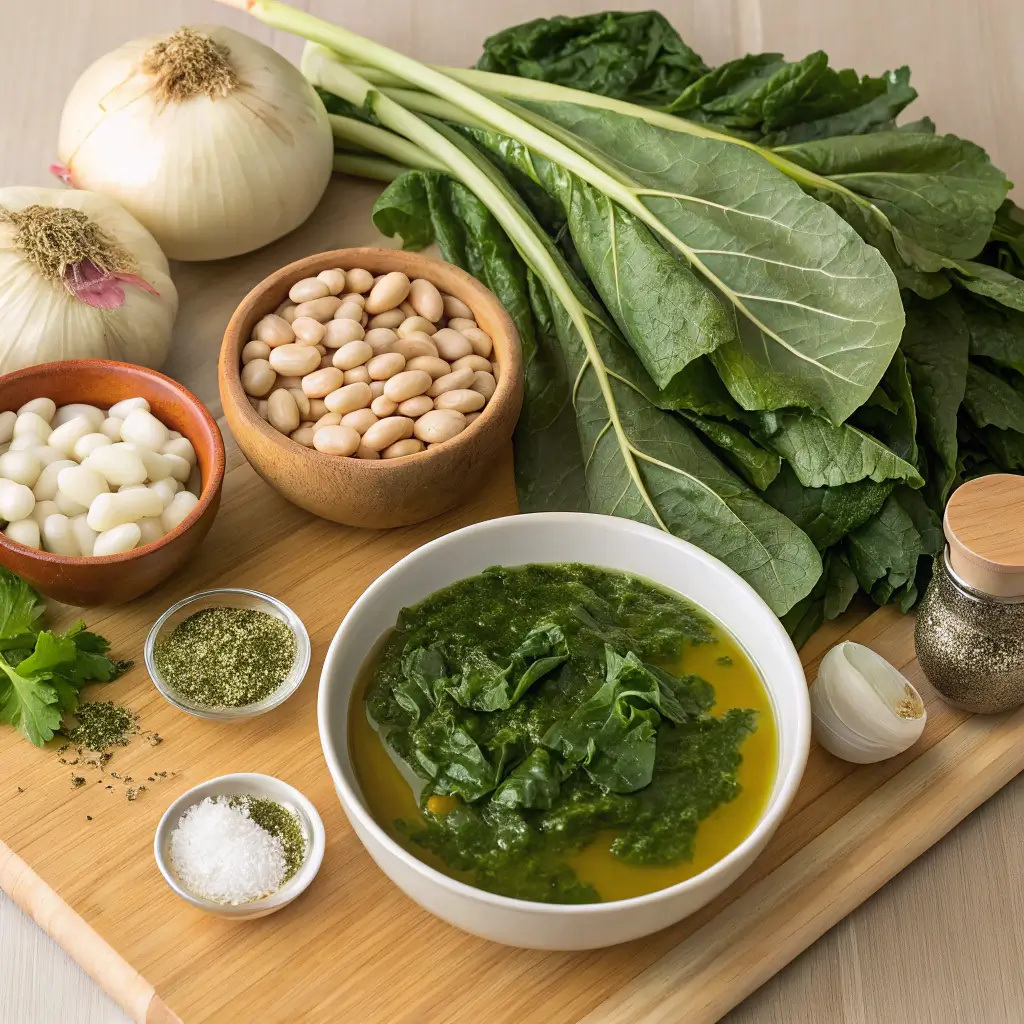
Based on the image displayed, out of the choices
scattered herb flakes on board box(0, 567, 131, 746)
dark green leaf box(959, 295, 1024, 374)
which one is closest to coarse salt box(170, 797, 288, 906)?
scattered herb flakes on board box(0, 567, 131, 746)

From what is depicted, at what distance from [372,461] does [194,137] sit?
0.71 m

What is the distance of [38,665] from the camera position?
1.62 metres

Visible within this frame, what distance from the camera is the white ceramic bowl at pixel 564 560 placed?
1331mm

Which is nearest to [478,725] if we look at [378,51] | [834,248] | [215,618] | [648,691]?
[648,691]

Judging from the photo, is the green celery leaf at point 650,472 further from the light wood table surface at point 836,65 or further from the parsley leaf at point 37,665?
the parsley leaf at point 37,665

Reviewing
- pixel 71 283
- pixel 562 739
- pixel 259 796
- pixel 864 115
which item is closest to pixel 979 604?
pixel 562 739

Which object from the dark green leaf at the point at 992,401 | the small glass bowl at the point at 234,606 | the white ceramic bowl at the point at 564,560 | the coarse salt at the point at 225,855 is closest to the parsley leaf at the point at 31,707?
the small glass bowl at the point at 234,606

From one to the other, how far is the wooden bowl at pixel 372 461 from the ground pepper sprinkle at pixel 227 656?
0.20 metres

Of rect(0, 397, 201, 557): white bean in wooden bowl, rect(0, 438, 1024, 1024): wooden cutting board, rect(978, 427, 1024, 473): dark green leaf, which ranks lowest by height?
rect(0, 438, 1024, 1024): wooden cutting board

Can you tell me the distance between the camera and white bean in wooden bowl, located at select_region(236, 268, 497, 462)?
180 cm

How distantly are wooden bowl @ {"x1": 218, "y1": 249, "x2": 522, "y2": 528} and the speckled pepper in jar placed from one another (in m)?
0.64

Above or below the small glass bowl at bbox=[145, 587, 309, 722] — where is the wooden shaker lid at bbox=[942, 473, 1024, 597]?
above

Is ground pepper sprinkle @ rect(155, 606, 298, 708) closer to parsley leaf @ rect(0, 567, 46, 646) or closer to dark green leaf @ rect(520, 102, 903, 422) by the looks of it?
parsley leaf @ rect(0, 567, 46, 646)

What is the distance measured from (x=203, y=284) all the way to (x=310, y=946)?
125cm
